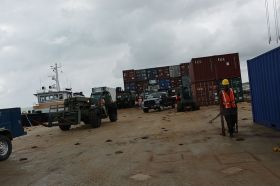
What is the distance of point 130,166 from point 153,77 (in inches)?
1750

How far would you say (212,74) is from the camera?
35.3 meters

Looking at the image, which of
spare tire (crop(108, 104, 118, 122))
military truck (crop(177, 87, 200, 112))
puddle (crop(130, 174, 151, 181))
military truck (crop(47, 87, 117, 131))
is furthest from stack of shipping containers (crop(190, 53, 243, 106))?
puddle (crop(130, 174, 151, 181))

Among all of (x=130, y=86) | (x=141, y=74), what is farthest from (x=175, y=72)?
(x=130, y=86)

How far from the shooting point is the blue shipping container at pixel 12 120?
13.2m

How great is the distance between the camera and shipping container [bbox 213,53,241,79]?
35.5 metres

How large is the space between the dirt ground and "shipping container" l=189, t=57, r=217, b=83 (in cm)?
1954

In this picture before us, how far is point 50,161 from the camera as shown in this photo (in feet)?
39.9

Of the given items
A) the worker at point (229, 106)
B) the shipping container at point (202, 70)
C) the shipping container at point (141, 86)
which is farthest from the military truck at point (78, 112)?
the shipping container at point (141, 86)

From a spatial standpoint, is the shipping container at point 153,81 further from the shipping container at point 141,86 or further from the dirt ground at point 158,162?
the dirt ground at point 158,162

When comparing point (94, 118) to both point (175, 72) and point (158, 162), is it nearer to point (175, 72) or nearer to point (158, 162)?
point (158, 162)

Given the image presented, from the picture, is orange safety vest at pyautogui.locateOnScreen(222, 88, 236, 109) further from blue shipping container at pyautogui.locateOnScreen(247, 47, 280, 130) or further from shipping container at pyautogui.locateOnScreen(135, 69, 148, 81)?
shipping container at pyautogui.locateOnScreen(135, 69, 148, 81)

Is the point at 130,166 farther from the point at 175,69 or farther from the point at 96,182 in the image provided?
the point at 175,69

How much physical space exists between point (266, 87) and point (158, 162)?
6.76m

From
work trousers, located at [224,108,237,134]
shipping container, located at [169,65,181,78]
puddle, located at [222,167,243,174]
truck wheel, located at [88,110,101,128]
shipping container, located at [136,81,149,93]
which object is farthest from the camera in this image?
shipping container, located at [136,81,149,93]
